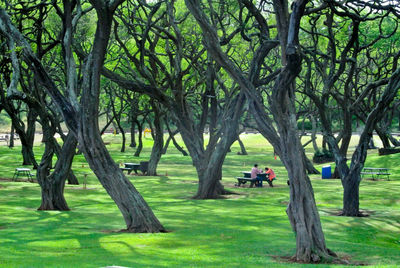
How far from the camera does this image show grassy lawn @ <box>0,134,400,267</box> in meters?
11.6

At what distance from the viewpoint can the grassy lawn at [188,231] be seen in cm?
1162

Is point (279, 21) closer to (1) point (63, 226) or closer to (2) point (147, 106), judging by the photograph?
(1) point (63, 226)

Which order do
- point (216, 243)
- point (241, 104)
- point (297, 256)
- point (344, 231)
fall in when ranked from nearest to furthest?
point (297, 256)
point (216, 243)
point (344, 231)
point (241, 104)

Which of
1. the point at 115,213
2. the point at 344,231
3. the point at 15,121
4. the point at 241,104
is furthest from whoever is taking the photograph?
the point at 15,121

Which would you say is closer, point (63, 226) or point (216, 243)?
point (216, 243)

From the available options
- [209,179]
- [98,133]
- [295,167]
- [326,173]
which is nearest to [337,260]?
[295,167]

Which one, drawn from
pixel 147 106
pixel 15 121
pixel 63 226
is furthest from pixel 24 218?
pixel 147 106

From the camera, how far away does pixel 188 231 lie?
51.2 feet

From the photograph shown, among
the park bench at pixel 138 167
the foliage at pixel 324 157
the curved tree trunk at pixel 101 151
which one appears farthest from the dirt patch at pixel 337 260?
the foliage at pixel 324 157

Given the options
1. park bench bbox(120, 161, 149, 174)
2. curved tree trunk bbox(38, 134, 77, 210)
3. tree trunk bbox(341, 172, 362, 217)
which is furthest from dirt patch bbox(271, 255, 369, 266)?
park bench bbox(120, 161, 149, 174)

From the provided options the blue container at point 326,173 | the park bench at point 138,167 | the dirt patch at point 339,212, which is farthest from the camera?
the park bench at point 138,167

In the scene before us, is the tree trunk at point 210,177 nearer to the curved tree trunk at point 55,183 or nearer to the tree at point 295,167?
the curved tree trunk at point 55,183

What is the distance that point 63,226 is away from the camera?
16.3 metres

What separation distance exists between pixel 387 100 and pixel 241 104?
7.52m
